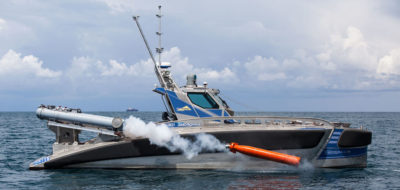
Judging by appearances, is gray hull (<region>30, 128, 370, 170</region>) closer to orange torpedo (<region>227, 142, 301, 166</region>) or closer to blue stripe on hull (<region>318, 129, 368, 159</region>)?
blue stripe on hull (<region>318, 129, 368, 159</region>)

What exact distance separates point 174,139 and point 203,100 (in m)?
2.69

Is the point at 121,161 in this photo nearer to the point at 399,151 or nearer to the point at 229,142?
the point at 229,142

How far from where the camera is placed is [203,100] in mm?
Answer: 19000

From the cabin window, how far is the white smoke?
7.04 ft

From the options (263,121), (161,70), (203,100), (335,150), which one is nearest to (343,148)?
(335,150)

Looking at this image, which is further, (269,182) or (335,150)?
(335,150)

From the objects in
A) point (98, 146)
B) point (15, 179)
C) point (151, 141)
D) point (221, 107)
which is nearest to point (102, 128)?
point (98, 146)

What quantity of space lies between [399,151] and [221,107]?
1547cm

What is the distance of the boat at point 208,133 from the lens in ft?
55.5

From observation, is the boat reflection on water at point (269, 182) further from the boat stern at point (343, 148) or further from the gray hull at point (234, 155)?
the boat stern at point (343, 148)

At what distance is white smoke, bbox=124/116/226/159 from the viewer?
55.9 ft

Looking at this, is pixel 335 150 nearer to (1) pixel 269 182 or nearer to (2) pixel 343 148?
(2) pixel 343 148

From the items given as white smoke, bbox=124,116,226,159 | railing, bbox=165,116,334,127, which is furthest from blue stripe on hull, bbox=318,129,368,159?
white smoke, bbox=124,116,226,159

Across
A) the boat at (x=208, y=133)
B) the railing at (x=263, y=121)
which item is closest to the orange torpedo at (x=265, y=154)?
the boat at (x=208, y=133)
